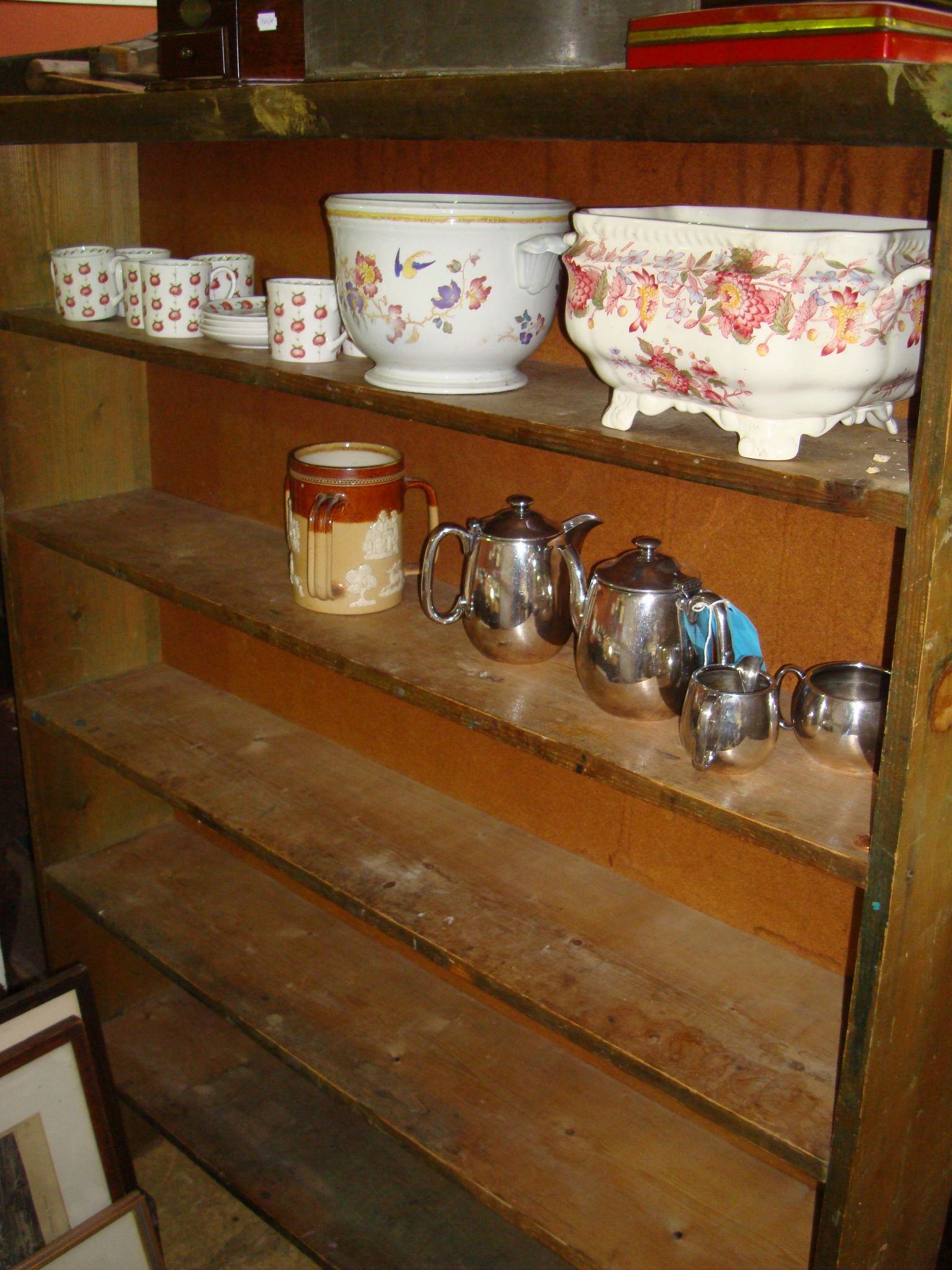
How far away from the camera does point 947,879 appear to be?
40.8 inches

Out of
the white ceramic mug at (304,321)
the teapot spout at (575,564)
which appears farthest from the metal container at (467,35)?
the teapot spout at (575,564)

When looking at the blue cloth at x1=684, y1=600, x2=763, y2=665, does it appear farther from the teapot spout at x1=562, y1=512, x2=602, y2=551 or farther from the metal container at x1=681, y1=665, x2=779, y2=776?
the teapot spout at x1=562, y1=512, x2=602, y2=551

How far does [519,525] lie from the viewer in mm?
1298

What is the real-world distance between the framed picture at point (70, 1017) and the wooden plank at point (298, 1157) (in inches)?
5.2

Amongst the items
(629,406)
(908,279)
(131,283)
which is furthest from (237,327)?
(908,279)

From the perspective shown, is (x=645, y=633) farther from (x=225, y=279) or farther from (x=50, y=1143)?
(x=50, y=1143)

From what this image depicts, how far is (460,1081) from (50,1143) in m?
0.59

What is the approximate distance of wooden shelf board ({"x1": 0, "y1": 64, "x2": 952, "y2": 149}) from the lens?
0.76 m

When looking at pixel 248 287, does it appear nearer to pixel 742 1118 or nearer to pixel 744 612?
pixel 744 612

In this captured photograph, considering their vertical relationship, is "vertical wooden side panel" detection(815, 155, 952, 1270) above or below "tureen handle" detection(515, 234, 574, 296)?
below

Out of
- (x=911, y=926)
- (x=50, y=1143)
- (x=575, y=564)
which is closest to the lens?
(x=911, y=926)

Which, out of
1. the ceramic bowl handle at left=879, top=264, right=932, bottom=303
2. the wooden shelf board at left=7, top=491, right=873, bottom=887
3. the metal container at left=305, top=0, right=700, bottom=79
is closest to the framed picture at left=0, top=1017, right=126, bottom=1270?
the wooden shelf board at left=7, top=491, right=873, bottom=887

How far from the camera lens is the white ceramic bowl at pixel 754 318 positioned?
0.90m

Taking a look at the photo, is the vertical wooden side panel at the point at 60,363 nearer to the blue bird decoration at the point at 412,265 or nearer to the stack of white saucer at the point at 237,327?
the stack of white saucer at the point at 237,327
